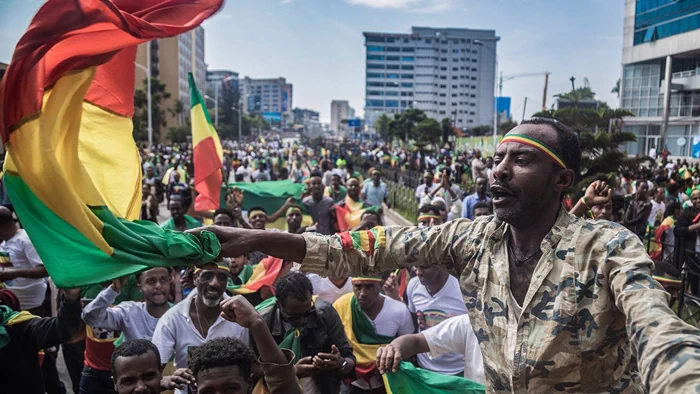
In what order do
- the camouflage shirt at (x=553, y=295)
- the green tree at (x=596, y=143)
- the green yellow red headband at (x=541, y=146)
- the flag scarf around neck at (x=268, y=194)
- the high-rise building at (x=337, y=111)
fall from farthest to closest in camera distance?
the high-rise building at (x=337, y=111) < the flag scarf around neck at (x=268, y=194) < the green tree at (x=596, y=143) < the green yellow red headband at (x=541, y=146) < the camouflage shirt at (x=553, y=295)

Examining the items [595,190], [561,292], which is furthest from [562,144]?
[595,190]

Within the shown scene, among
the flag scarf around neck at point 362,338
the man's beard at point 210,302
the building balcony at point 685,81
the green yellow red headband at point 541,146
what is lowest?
the flag scarf around neck at point 362,338

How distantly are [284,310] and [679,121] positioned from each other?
4576 cm

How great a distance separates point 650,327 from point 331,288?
3922 mm

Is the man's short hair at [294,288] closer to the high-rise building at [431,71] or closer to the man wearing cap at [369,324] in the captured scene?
the man wearing cap at [369,324]

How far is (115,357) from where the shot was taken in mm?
3555

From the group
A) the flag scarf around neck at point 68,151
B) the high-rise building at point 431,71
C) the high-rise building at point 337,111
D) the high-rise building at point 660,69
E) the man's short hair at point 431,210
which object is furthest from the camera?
the high-rise building at point 337,111

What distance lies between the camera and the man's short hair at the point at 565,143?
2.31 m

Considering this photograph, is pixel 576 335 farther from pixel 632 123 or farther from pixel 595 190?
pixel 632 123

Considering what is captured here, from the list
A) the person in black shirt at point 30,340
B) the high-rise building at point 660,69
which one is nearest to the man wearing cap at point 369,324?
the person in black shirt at point 30,340

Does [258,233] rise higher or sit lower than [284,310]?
higher

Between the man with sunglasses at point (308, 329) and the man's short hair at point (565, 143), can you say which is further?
the man with sunglasses at point (308, 329)

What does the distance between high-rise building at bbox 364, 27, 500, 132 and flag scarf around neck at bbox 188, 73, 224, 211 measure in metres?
150

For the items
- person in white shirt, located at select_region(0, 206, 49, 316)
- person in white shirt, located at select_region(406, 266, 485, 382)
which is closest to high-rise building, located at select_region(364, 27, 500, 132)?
person in white shirt, located at select_region(0, 206, 49, 316)
